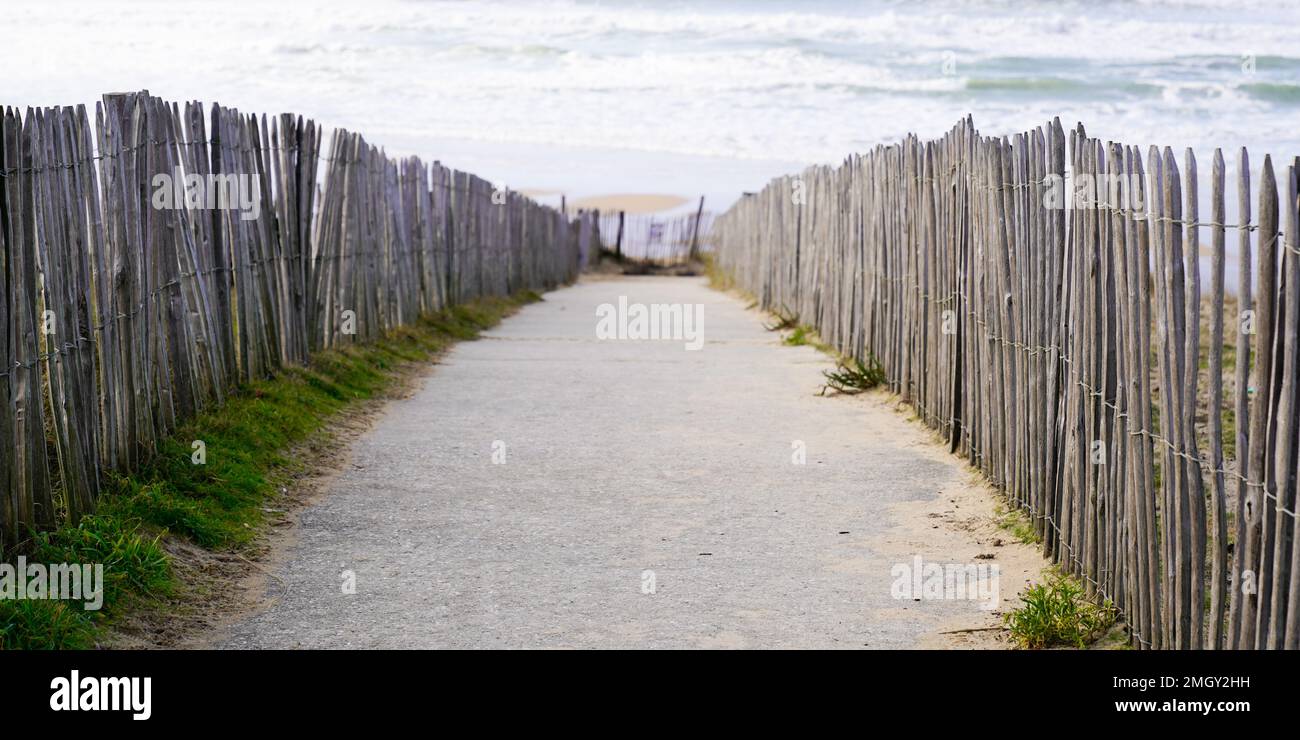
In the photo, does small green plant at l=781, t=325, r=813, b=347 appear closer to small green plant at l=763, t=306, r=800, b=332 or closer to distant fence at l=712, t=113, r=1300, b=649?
small green plant at l=763, t=306, r=800, b=332

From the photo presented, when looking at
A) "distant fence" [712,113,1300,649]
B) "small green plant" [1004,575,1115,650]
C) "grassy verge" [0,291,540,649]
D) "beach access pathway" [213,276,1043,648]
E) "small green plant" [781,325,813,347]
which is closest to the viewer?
"distant fence" [712,113,1300,649]

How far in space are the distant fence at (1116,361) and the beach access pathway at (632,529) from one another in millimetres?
458

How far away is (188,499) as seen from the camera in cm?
574

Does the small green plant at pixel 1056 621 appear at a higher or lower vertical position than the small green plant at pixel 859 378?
lower

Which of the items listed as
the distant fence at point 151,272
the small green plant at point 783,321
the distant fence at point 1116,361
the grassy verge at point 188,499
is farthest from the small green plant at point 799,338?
the grassy verge at point 188,499

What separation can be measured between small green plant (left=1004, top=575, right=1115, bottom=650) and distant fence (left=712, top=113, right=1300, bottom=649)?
4.3 inches

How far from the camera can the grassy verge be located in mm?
4238

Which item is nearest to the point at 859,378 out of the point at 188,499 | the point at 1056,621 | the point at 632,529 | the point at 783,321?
the point at 632,529

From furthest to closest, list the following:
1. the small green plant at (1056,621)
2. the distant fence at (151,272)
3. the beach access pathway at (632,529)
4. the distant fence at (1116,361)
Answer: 1. the distant fence at (151,272)
2. the beach access pathway at (632,529)
3. the small green plant at (1056,621)
4. the distant fence at (1116,361)

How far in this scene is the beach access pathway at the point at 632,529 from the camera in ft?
15.1

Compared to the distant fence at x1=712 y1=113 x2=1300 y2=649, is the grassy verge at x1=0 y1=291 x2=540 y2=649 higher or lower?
lower

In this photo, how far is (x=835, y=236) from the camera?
12562 millimetres

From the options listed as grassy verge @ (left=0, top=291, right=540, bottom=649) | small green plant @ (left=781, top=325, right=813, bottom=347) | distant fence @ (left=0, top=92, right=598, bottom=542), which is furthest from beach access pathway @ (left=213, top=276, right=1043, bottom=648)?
small green plant @ (left=781, top=325, right=813, bottom=347)

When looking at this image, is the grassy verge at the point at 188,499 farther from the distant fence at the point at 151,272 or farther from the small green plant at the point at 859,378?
the small green plant at the point at 859,378
